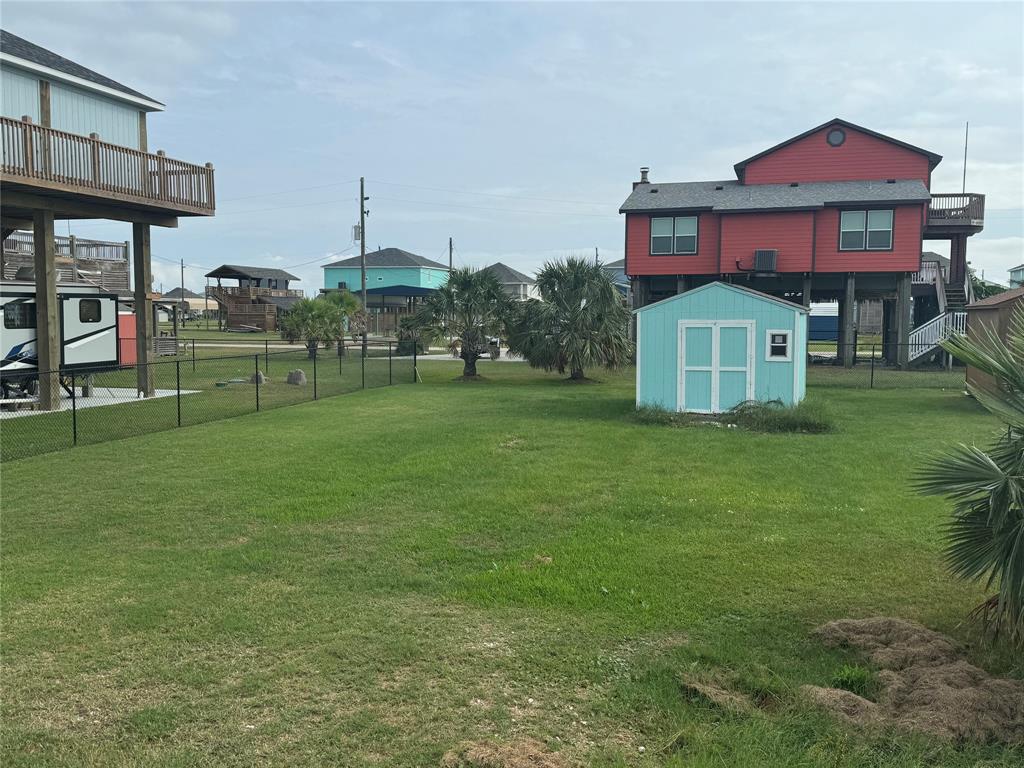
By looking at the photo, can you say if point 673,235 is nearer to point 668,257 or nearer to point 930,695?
point 668,257

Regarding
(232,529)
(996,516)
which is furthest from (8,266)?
(996,516)

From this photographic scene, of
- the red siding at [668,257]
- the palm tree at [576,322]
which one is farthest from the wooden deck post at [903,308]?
the palm tree at [576,322]

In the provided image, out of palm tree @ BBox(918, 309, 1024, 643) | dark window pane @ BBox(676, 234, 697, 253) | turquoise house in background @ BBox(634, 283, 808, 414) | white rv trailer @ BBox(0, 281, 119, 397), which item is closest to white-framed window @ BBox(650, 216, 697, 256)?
dark window pane @ BBox(676, 234, 697, 253)

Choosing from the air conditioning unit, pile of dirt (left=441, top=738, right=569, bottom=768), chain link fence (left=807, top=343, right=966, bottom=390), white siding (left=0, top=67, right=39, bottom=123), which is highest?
white siding (left=0, top=67, right=39, bottom=123)

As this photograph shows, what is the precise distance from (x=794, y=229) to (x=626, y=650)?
88.6 feet

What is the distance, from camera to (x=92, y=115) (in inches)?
690

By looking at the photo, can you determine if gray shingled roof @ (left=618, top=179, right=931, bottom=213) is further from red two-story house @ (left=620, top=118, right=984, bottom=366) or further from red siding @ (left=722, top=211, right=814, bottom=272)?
red siding @ (left=722, top=211, right=814, bottom=272)

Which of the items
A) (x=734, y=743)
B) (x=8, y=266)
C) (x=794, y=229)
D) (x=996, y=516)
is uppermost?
(x=794, y=229)

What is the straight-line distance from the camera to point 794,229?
2905 cm

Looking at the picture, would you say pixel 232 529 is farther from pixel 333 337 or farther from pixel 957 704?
pixel 333 337

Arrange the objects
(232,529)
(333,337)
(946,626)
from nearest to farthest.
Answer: (946,626), (232,529), (333,337)

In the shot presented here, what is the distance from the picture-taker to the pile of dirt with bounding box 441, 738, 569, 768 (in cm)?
351

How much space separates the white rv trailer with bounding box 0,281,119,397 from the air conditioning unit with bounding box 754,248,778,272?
819 inches

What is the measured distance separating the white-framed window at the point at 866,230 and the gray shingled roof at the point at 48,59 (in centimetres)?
2306
